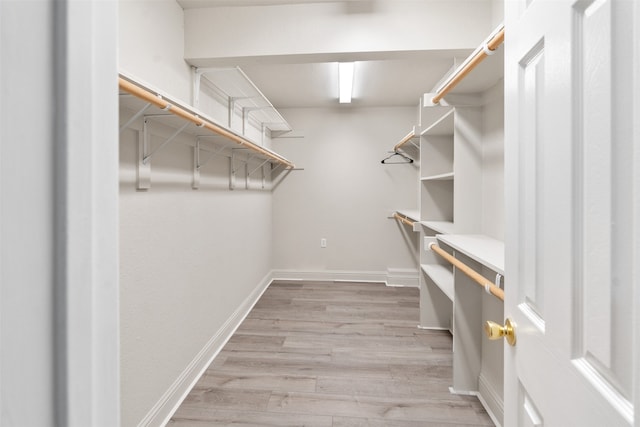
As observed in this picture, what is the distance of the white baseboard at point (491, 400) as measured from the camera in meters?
1.61

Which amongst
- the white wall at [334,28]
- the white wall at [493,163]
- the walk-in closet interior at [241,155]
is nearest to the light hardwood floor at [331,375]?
the walk-in closet interior at [241,155]

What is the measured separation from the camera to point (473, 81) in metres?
1.67

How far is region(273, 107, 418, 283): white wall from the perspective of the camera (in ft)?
13.7

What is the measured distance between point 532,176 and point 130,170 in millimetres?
1464

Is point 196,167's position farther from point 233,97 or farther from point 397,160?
point 397,160

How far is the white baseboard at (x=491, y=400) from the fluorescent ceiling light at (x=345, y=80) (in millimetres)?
2448

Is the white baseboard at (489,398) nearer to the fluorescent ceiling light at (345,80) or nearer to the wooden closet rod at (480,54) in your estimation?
the wooden closet rod at (480,54)

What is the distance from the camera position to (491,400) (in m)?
1.70

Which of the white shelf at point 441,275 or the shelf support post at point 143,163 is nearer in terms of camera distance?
the shelf support post at point 143,163

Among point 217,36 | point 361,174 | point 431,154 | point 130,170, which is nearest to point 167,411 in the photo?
point 130,170

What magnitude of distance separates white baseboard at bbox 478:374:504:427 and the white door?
109 cm

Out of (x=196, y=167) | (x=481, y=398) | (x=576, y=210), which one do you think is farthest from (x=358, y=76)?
(x=576, y=210)

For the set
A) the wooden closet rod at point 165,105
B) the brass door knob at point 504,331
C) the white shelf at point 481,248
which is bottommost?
the brass door knob at point 504,331

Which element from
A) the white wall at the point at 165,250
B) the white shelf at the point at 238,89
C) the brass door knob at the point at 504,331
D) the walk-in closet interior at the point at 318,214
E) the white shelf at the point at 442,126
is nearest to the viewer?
the walk-in closet interior at the point at 318,214
